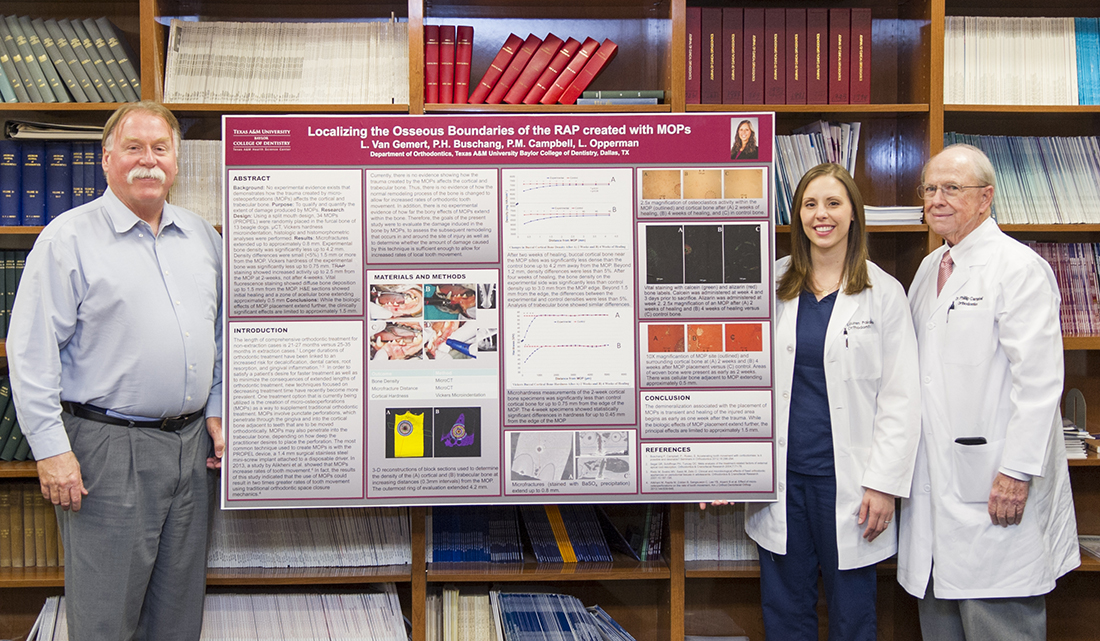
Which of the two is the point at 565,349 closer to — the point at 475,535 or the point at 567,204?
the point at 567,204

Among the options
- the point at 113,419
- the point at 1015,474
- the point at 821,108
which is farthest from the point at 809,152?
the point at 113,419

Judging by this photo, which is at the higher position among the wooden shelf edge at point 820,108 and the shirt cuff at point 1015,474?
the wooden shelf edge at point 820,108

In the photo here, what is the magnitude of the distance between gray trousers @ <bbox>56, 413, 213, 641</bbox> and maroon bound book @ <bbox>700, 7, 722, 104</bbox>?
6.26ft

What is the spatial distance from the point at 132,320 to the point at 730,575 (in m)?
1.92

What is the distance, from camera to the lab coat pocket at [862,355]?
73.8 inches

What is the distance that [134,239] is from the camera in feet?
6.07

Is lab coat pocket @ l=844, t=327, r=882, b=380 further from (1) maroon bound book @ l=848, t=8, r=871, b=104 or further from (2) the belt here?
(2) the belt

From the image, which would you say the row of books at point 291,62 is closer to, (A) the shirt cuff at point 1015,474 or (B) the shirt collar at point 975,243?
(B) the shirt collar at point 975,243

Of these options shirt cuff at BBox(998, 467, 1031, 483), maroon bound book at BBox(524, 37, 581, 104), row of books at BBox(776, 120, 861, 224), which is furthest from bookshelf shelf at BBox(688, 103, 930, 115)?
shirt cuff at BBox(998, 467, 1031, 483)

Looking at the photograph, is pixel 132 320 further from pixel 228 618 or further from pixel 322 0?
pixel 322 0

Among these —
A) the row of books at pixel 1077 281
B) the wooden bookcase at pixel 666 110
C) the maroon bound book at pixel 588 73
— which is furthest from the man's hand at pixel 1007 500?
the maroon bound book at pixel 588 73

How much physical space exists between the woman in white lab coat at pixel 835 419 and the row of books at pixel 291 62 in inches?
53.8

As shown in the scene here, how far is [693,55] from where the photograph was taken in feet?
7.34

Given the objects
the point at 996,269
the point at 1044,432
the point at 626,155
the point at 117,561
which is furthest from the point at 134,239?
the point at 1044,432
